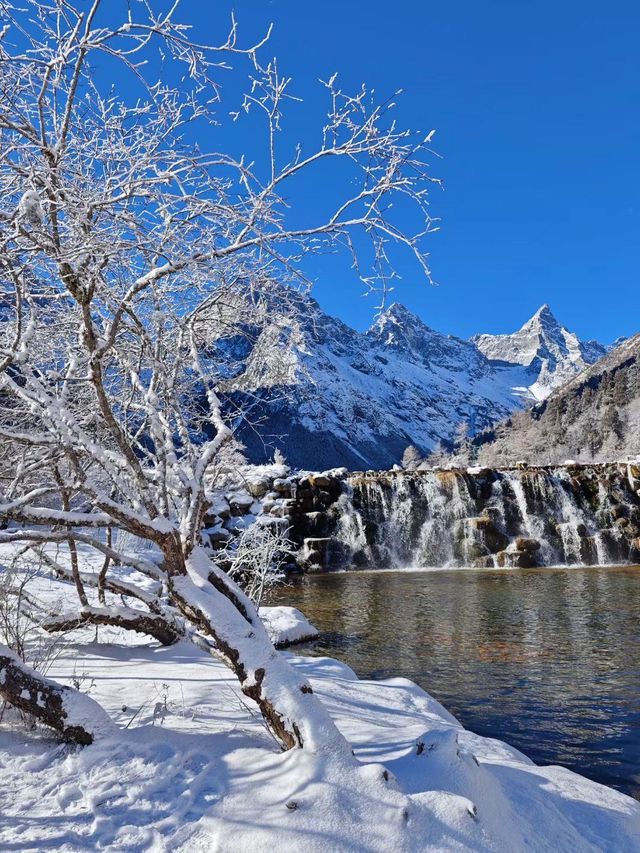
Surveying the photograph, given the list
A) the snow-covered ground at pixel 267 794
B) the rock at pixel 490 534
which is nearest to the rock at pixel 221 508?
the rock at pixel 490 534

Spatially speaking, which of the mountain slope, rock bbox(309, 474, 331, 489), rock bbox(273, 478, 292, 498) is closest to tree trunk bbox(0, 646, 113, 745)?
rock bbox(273, 478, 292, 498)

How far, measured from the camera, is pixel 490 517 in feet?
112

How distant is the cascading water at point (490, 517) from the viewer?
32188mm

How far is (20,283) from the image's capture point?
3895mm

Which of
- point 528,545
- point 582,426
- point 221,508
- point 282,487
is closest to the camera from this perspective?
point 528,545

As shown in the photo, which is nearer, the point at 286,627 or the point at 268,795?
the point at 268,795

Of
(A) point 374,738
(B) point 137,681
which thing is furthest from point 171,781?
(B) point 137,681

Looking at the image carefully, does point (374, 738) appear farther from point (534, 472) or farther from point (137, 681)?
point (534, 472)

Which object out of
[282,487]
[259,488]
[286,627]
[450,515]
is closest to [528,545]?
[450,515]

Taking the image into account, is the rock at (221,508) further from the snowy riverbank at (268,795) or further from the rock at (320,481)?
the snowy riverbank at (268,795)

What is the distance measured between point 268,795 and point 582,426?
109 m

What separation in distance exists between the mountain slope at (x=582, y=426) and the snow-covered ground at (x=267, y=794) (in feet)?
278

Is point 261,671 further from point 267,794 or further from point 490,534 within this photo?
point 490,534

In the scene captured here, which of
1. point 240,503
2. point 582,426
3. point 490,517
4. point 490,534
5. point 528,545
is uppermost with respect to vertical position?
point 582,426
